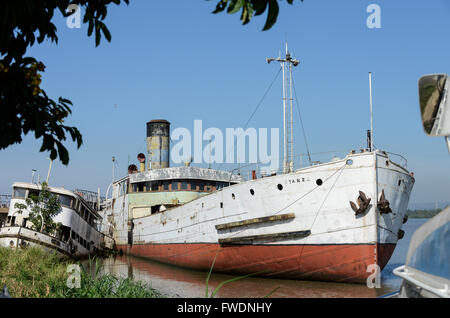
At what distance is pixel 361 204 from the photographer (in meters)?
14.3

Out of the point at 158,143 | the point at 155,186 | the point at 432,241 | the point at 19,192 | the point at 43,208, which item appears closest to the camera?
the point at 432,241

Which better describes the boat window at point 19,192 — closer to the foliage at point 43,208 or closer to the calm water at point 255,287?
the foliage at point 43,208

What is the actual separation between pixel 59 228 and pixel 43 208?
1.32 metres

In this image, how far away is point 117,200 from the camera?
30594 millimetres

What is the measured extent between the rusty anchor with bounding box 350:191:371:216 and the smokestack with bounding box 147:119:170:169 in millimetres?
17588

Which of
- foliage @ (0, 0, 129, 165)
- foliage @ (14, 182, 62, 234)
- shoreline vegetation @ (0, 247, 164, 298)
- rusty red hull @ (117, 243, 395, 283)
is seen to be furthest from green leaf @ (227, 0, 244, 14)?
foliage @ (14, 182, 62, 234)

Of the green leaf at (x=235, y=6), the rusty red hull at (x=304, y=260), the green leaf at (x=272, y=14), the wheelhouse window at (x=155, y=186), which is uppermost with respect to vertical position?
the green leaf at (x=235, y=6)

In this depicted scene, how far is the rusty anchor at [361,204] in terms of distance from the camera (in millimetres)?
14281

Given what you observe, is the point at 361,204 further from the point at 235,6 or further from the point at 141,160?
the point at 141,160

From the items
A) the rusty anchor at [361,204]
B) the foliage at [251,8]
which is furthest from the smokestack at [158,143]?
the foliage at [251,8]

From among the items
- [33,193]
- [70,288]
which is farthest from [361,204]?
[33,193]

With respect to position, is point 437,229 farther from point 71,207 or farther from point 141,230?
point 141,230

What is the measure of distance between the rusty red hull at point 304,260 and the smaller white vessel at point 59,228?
7370 mm
